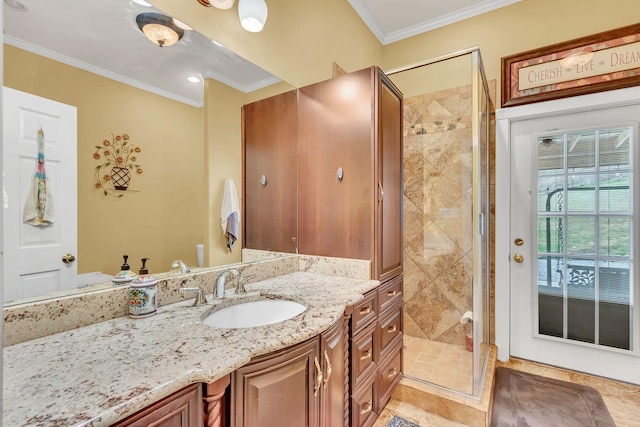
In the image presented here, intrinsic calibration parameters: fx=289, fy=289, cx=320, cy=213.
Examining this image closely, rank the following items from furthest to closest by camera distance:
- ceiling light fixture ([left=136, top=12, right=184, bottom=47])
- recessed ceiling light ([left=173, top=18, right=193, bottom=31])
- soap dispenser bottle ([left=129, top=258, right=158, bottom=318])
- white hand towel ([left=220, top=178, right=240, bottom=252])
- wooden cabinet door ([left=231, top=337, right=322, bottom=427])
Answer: white hand towel ([left=220, top=178, right=240, bottom=252]) → recessed ceiling light ([left=173, top=18, right=193, bottom=31]) → ceiling light fixture ([left=136, top=12, right=184, bottom=47]) → soap dispenser bottle ([left=129, top=258, right=158, bottom=318]) → wooden cabinet door ([left=231, top=337, right=322, bottom=427])

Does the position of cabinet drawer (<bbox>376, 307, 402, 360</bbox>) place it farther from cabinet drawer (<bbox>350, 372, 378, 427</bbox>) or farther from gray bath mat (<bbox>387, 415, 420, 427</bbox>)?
gray bath mat (<bbox>387, 415, 420, 427</bbox>)

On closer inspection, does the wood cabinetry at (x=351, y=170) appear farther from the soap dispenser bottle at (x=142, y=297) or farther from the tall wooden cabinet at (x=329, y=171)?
the soap dispenser bottle at (x=142, y=297)

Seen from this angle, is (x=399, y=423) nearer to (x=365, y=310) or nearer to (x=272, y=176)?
(x=365, y=310)

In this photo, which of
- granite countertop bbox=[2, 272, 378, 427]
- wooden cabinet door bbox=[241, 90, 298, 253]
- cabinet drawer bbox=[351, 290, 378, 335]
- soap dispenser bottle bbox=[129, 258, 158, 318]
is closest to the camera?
granite countertop bbox=[2, 272, 378, 427]

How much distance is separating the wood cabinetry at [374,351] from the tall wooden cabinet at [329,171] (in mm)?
165

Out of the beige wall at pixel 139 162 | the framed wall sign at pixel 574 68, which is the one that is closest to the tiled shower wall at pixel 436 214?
the framed wall sign at pixel 574 68

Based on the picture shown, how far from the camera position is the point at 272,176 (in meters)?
1.83

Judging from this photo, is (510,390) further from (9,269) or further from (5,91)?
(5,91)

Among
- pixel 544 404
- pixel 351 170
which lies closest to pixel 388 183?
pixel 351 170

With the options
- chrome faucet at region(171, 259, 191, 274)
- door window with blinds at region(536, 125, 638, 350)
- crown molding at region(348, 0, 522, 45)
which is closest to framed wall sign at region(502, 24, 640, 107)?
door window with blinds at region(536, 125, 638, 350)

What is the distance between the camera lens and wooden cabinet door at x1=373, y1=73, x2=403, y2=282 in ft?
5.32

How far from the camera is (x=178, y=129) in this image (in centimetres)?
125

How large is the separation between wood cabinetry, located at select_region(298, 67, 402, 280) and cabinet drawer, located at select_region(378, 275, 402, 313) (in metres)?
0.06

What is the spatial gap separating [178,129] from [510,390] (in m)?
2.58
